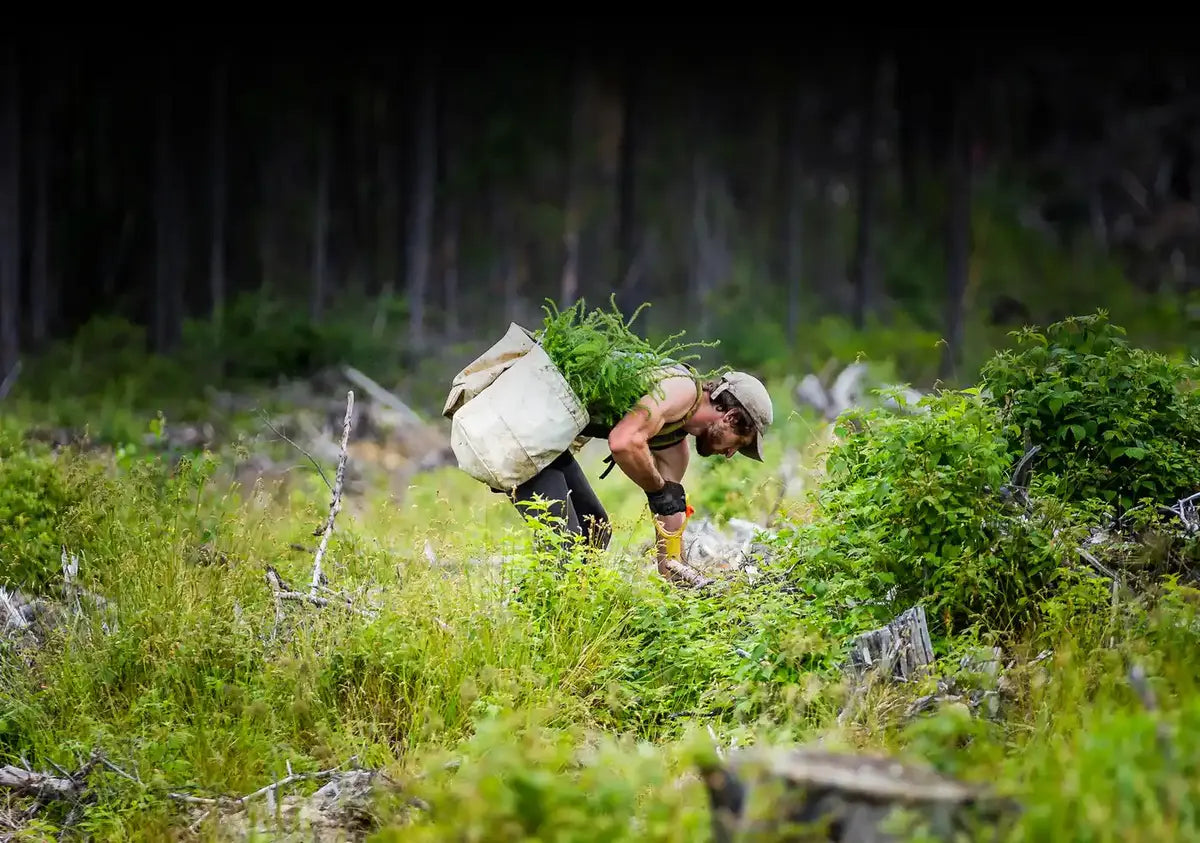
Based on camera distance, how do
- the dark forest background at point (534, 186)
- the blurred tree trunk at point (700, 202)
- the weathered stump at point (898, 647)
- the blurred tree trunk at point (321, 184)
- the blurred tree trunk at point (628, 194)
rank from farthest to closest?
1. the blurred tree trunk at point (700, 202)
2. the blurred tree trunk at point (321, 184)
3. the blurred tree trunk at point (628, 194)
4. the dark forest background at point (534, 186)
5. the weathered stump at point (898, 647)

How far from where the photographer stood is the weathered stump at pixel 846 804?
7.83ft

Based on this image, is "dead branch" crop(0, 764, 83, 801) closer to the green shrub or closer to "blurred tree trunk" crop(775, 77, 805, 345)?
the green shrub

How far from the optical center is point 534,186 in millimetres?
33312

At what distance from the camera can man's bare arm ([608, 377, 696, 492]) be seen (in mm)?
5371

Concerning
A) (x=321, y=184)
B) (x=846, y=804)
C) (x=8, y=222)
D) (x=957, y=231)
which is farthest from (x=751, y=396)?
(x=321, y=184)

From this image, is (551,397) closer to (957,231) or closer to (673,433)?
(673,433)

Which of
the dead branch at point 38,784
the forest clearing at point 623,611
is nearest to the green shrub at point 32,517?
the forest clearing at point 623,611

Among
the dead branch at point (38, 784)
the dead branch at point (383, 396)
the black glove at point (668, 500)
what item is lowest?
the dead branch at point (383, 396)

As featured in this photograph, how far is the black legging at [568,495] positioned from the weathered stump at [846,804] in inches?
112

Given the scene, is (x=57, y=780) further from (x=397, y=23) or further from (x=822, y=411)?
(x=397, y=23)

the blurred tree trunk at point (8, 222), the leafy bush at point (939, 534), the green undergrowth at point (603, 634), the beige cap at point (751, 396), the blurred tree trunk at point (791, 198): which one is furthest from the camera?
the blurred tree trunk at point (791, 198)

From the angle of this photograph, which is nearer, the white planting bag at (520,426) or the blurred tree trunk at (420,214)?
the white planting bag at (520,426)

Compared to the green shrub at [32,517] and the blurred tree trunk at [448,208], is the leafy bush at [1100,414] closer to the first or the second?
the green shrub at [32,517]

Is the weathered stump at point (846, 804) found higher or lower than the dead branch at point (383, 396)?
higher
